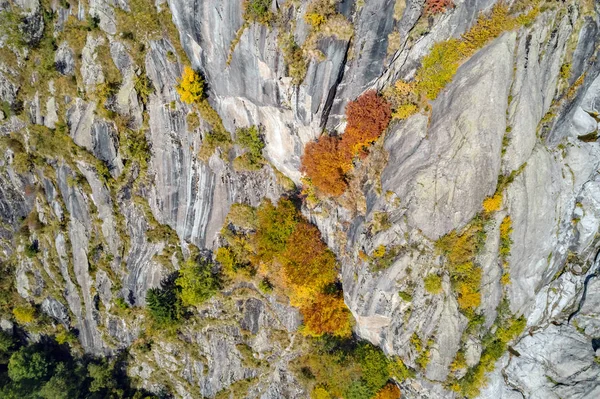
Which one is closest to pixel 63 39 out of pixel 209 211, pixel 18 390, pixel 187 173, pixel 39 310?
pixel 187 173

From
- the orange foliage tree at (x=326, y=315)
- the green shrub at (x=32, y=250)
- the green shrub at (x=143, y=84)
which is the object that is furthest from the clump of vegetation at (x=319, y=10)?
the green shrub at (x=32, y=250)

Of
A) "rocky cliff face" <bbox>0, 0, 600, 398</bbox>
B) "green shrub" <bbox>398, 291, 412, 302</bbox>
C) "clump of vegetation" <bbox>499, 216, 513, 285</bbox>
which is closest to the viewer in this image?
"rocky cliff face" <bbox>0, 0, 600, 398</bbox>

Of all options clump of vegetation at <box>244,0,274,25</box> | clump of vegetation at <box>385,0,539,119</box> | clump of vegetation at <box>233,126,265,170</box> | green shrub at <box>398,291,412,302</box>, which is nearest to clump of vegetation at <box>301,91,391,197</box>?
clump of vegetation at <box>385,0,539,119</box>

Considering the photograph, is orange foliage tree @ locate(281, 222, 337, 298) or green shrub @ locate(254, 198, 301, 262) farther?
green shrub @ locate(254, 198, 301, 262)

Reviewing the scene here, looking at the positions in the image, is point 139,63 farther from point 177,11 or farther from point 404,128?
point 404,128

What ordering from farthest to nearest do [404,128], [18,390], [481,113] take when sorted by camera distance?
[18,390] → [404,128] → [481,113]

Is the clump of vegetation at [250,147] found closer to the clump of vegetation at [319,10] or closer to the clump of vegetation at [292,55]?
the clump of vegetation at [292,55]

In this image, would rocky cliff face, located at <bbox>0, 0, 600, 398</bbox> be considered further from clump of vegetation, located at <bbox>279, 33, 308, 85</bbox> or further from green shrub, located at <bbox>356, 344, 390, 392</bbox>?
green shrub, located at <bbox>356, 344, 390, 392</bbox>

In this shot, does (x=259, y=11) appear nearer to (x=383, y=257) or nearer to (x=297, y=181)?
(x=297, y=181)
